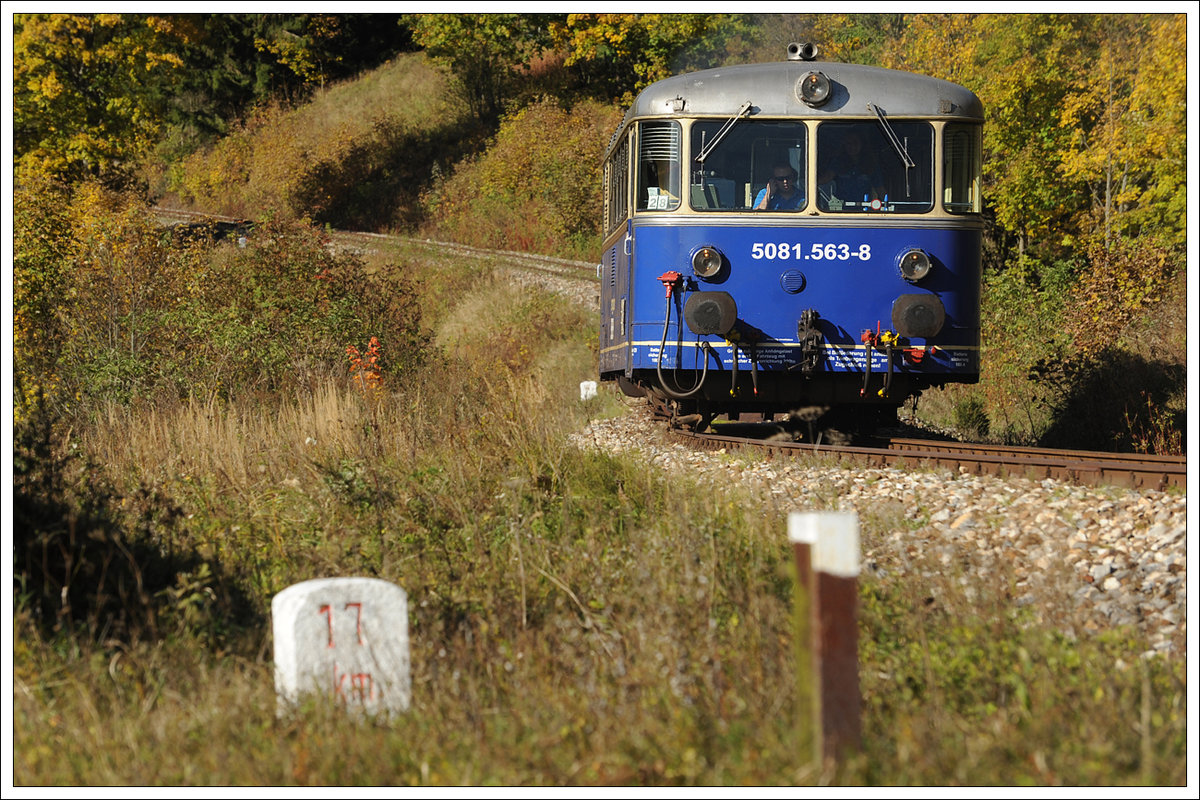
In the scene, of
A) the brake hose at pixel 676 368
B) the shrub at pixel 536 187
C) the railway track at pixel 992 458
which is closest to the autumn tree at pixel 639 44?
the shrub at pixel 536 187

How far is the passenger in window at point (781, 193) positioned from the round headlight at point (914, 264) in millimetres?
1008

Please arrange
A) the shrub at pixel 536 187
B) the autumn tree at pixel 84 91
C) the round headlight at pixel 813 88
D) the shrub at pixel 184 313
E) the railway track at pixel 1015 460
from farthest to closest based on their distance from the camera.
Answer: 1. the shrub at pixel 536 187
2. the autumn tree at pixel 84 91
3. the shrub at pixel 184 313
4. the round headlight at pixel 813 88
5. the railway track at pixel 1015 460

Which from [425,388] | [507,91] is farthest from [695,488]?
[507,91]

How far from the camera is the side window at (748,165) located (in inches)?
388

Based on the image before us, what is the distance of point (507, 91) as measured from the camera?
44.6m

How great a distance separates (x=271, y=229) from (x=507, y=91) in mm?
28872

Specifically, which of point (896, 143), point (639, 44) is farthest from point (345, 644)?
point (639, 44)

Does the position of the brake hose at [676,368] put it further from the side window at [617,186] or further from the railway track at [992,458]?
the side window at [617,186]

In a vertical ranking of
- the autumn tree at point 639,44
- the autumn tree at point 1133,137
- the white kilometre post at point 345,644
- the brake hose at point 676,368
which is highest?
the autumn tree at point 639,44

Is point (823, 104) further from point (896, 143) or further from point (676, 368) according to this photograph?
point (676, 368)

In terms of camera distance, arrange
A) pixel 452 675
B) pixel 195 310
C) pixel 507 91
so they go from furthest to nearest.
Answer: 1. pixel 507 91
2. pixel 195 310
3. pixel 452 675

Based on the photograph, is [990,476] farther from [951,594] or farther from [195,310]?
[195,310]

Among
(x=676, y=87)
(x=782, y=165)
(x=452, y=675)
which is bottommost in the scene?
(x=452, y=675)

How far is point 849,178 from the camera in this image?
9898mm
